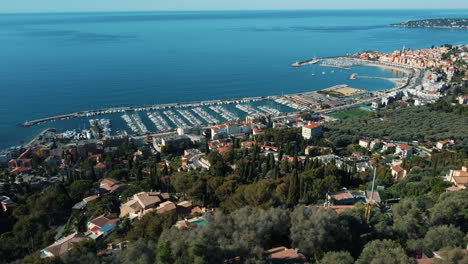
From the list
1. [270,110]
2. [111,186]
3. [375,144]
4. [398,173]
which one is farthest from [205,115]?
[398,173]

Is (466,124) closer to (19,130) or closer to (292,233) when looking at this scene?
(292,233)

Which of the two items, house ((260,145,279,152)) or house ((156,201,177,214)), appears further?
house ((260,145,279,152))

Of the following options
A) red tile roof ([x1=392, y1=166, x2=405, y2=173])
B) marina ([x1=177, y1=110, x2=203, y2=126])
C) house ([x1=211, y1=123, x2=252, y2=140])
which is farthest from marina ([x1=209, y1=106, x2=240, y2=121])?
red tile roof ([x1=392, y1=166, x2=405, y2=173])

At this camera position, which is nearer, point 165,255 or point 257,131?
point 165,255

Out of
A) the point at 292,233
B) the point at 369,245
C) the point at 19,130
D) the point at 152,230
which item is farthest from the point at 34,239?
the point at 19,130

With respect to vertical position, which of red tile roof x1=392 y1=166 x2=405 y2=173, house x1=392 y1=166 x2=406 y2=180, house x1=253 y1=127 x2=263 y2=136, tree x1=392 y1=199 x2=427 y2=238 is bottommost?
house x1=253 y1=127 x2=263 y2=136

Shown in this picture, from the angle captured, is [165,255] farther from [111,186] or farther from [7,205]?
[7,205]

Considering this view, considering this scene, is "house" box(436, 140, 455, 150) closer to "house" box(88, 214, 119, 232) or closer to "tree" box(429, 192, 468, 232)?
"tree" box(429, 192, 468, 232)

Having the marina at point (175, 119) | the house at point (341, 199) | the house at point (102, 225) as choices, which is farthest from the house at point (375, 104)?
the house at point (102, 225)
